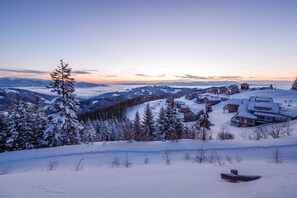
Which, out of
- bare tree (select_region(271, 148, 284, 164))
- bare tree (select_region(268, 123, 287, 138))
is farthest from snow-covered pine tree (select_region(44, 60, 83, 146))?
bare tree (select_region(268, 123, 287, 138))

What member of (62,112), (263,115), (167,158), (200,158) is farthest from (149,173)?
(263,115)

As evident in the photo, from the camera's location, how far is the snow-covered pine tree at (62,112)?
62.5 feet

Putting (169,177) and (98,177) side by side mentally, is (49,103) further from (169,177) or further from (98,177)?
(169,177)

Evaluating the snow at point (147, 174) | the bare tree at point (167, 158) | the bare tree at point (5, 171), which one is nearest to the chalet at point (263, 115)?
the snow at point (147, 174)

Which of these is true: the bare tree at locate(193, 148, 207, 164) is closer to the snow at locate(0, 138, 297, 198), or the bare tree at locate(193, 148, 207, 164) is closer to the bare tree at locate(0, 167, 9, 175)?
the snow at locate(0, 138, 297, 198)

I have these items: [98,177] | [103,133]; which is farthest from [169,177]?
[103,133]

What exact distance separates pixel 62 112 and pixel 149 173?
15174mm

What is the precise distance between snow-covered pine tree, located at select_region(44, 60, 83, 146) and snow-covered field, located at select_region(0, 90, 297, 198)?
3420 mm

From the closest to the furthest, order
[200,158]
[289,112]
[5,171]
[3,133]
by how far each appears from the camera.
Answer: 1. [200,158]
2. [5,171]
3. [3,133]
4. [289,112]

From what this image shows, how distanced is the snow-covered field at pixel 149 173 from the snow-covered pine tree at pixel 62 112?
3.42 metres

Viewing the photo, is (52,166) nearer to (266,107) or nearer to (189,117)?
(189,117)

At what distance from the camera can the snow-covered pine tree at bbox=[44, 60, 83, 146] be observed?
62.5 ft

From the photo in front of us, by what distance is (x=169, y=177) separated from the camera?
7457 mm

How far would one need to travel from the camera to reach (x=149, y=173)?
27.6 feet
